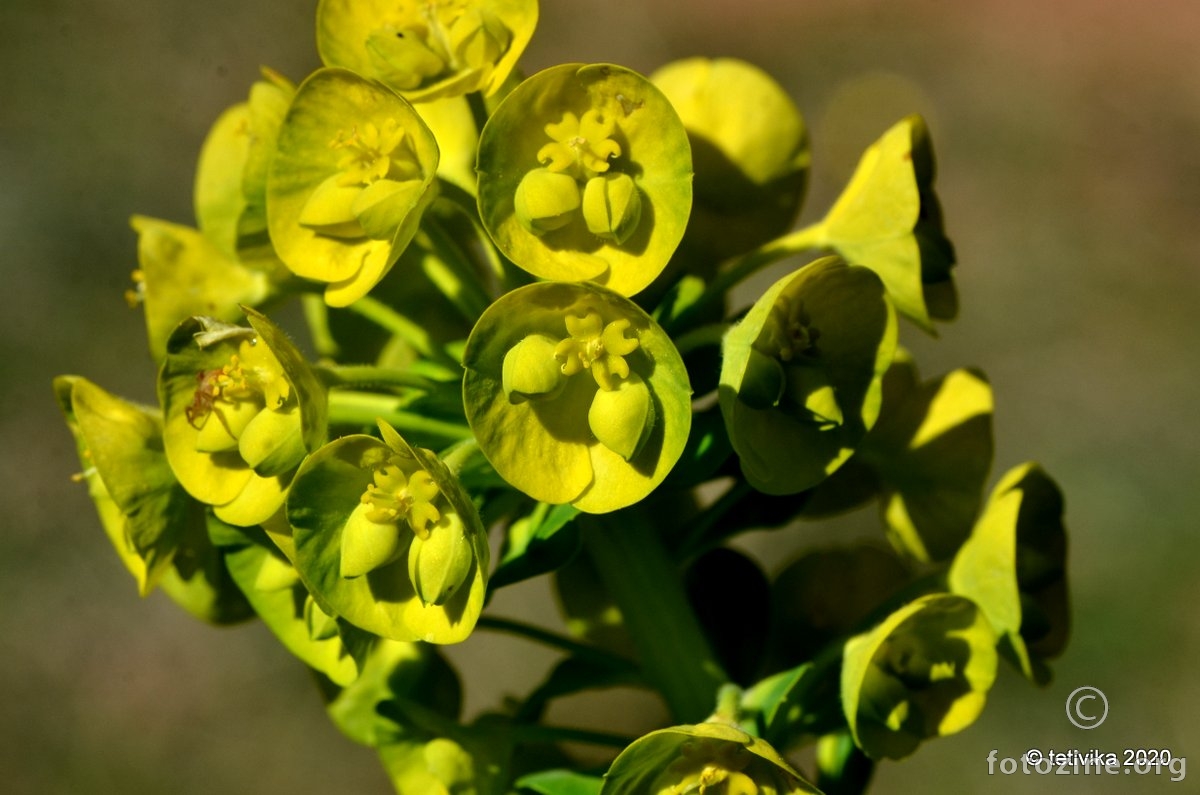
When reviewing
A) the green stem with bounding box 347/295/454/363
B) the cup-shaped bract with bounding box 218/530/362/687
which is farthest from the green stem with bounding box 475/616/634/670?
the green stem with bounding box 347/295/454/363

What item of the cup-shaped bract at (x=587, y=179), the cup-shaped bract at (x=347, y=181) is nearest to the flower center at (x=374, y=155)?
the cup-shaped bract at (x=347, y=181)

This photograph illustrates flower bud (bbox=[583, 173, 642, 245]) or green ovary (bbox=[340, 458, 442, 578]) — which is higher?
flower bud (bbox=[583, 173, 642, 245])

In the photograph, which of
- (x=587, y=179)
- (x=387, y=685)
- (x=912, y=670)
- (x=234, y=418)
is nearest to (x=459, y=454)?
(x=234, y=418)

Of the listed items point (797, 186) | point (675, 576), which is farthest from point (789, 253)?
point (675, 576)

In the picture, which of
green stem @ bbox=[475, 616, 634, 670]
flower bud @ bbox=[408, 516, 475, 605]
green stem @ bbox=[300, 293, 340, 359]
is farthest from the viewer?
green stem @ bbox=[300, 293, 340, 359]

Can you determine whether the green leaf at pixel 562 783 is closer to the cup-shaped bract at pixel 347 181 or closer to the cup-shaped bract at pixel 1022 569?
the cup-shaped bract at pixel 1022 569

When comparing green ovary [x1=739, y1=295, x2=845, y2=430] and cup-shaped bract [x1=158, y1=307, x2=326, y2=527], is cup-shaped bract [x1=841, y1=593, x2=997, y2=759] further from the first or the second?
cup-shaped bract [x1=158, y1=307, x2=326, y2=527]

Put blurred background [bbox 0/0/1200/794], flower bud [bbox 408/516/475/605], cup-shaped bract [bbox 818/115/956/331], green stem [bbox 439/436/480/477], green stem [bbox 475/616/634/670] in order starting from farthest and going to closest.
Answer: blurred background [bbox 0/0/1200/794]
green stem [bbox 475/616/634/670]
cup-shaped bract [bbox 818/115/956/331]
green stem [bbox 439/436/480/477]
flower bud [bbox 408/516/475/605]

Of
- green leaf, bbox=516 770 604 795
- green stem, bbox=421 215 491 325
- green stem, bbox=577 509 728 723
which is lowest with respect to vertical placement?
green leaf, bbox=516 770 604 795
